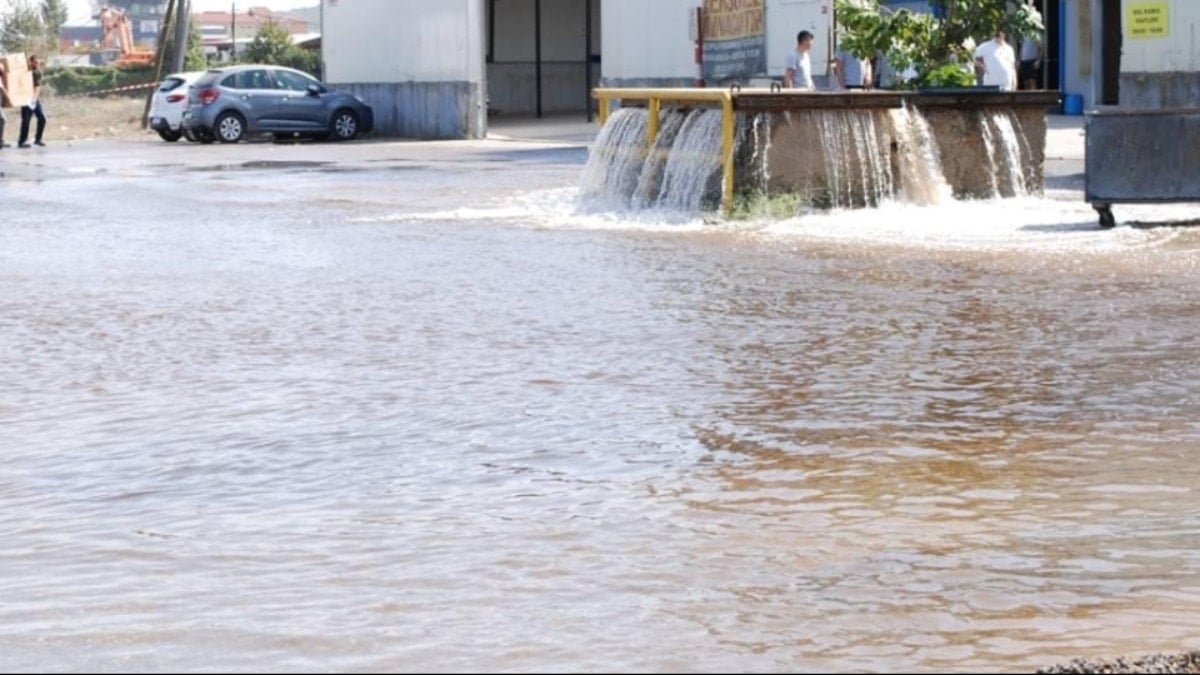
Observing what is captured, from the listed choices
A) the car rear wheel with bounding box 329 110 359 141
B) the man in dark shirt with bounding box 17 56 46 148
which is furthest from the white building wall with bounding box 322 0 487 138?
the man in dark shirt with bounding box 17 56 46 148

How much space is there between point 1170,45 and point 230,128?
58.4 feet

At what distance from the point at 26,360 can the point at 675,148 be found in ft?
31.2

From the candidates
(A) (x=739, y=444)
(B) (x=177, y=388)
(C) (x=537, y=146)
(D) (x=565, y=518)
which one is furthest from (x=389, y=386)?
(C) (x=537, y=146)

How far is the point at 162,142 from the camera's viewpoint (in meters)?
39.2

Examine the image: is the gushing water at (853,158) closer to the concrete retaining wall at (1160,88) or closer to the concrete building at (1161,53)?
the concrete retaining wall at (1160,88)

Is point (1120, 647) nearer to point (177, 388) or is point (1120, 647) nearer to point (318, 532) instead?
point (318, 532)

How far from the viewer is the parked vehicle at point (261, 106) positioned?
1502 inches

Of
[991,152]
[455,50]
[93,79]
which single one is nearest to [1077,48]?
[455,50]

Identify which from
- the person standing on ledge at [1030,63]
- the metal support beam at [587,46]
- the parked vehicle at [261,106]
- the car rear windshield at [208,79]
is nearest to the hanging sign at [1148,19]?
the person standing on ledge at [1030,63]

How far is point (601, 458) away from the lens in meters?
7.38

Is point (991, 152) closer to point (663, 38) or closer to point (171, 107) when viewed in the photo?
point (663, 38)

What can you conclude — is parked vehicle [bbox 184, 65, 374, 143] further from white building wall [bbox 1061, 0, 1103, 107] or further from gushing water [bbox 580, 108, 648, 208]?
gushing water [bbox 580, 108, 648, 208]

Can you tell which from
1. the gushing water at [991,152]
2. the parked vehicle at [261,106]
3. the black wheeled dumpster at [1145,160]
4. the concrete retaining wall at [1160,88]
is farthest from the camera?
the parked vehicle at [261,106]

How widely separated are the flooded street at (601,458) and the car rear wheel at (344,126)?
24.2m
